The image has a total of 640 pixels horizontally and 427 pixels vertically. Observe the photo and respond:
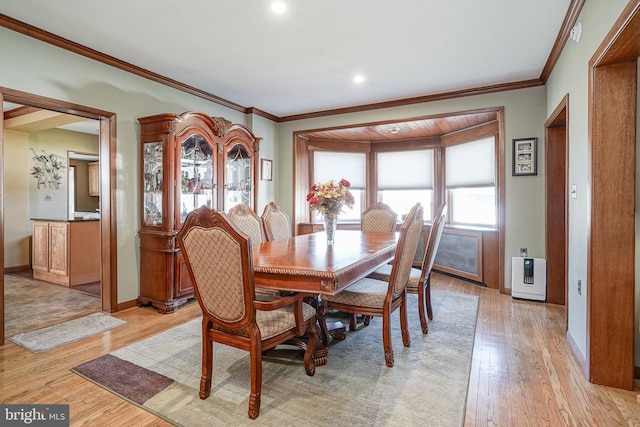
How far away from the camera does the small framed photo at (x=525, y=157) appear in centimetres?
386

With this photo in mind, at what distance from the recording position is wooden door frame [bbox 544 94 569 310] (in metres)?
3.62

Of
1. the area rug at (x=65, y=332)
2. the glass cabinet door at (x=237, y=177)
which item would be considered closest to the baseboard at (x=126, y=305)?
the area rug at (x=65, y=332)

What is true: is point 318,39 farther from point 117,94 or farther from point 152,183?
point 152,183

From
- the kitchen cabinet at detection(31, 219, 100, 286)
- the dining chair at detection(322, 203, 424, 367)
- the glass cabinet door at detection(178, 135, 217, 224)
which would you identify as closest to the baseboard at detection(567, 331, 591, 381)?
the dining chair at detection(322, 203, 424, 367)

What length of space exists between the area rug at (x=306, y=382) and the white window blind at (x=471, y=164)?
278 centimetres

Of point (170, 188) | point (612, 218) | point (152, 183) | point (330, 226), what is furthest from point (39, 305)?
point (612, 218)

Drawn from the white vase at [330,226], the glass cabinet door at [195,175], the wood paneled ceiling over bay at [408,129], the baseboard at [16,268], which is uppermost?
the wood paneled ceiling over bay at [408,129]

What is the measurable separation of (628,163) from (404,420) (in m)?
1.98

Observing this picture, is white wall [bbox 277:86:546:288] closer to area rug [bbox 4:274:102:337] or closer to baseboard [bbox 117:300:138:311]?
baseboard [bbox 117:300:138:311]

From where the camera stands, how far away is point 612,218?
1.99 meters

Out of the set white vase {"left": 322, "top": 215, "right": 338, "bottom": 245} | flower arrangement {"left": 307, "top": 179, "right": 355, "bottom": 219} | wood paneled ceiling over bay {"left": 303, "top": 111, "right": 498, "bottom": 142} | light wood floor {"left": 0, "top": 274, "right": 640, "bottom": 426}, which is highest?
wood paneled ceiling over bay {"left": 303, "top": 111, "right": 498, "bottom": 142}

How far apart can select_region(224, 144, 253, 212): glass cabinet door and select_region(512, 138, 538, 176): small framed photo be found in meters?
3.45

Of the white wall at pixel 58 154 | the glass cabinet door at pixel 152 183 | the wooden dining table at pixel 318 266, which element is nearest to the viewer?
the wooden dining table at pixel 318 266

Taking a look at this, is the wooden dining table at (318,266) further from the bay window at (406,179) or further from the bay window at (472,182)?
the bay window at (406,179)
